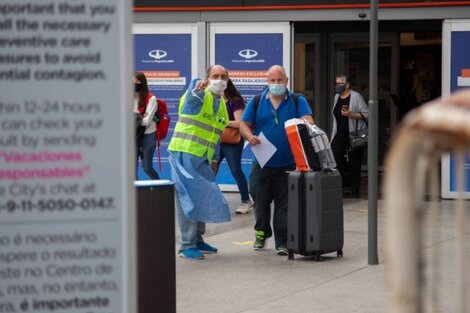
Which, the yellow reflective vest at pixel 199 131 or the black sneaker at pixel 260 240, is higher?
the yellow reflective vest at pixel 199 131

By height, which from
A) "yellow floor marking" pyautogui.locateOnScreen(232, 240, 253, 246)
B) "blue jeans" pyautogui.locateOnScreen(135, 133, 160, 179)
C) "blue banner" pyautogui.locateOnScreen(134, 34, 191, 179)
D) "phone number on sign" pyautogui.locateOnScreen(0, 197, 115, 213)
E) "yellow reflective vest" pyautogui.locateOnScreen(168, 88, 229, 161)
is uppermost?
"blue banner" pyautogui.locateOnScreen(134, 34, 191, 179)

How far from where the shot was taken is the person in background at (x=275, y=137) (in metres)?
11.0

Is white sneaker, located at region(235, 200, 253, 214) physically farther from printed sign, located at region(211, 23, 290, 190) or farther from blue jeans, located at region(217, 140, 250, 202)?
printed sign, located at region(211, 23, 290, 190)

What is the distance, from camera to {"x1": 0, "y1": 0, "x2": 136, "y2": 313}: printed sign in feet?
11.4

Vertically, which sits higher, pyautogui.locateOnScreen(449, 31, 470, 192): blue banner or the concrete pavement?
pyautogui.locateOnScreen(449, 31, 470, 192): blue banner

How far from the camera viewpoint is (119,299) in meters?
3.56

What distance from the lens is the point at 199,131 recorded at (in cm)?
1082

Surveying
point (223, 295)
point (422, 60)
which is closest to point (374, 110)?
point (223, 295)

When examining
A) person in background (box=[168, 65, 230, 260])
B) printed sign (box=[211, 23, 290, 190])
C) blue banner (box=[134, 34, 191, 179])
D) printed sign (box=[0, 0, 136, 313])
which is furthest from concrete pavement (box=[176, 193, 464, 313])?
blue banner (box=[134, 34, 191, 179])

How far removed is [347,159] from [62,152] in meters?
→ 13.6

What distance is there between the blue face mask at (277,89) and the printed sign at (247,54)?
5.55 m

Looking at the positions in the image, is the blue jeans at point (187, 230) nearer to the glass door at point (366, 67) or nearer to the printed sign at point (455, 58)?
the printed sign at point (455, 58)

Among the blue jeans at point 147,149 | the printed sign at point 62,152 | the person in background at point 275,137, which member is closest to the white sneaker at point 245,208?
the blue jeans at point 147,149

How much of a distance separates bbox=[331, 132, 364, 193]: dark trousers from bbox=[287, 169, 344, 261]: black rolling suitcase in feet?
20.0
